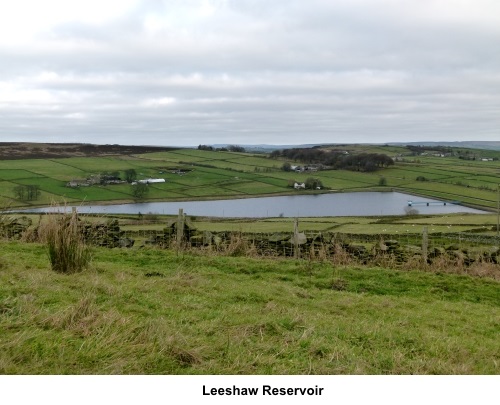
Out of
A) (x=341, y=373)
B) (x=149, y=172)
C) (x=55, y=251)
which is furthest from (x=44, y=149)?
(x=341, y=373)

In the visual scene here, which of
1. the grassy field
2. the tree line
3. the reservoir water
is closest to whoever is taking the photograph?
the reservoir water

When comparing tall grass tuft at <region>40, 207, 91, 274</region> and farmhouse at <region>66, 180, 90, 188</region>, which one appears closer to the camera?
tall grass tuft at <region>40, 207, 91, 274</region>

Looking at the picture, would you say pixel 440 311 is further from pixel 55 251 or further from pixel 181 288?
pixel 55 251

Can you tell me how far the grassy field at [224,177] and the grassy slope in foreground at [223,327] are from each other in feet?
127

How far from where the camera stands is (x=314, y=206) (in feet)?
188

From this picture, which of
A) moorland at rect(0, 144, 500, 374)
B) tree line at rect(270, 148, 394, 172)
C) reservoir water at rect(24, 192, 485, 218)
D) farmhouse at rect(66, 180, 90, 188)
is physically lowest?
reservoir water at rect(24, 192, 485, 218)

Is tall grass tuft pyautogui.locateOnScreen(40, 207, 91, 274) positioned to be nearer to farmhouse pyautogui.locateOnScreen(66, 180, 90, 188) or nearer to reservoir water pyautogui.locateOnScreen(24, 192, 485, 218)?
reservoir water pyautogui.locateOnScreen(24, 192, 485, 218)

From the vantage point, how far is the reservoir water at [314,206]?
48719 millimetres

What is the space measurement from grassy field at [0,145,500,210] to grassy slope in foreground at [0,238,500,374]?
3879 centimetres

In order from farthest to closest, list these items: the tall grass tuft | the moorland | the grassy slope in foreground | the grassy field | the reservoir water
→ the grassy field
the reservoir water
the tall grass tuft
the moorland
the grassy slope in foreground

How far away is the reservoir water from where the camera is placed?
4872cm

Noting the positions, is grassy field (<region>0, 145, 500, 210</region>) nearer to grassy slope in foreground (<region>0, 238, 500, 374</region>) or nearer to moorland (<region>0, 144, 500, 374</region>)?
moorland (<region>0, 144, 500, 374</region>)

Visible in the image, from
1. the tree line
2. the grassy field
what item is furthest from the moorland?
the tree line

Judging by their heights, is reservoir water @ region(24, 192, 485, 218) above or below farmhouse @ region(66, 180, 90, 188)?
below
